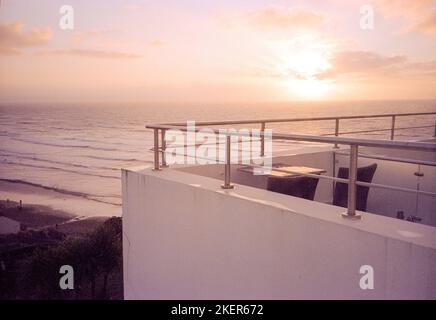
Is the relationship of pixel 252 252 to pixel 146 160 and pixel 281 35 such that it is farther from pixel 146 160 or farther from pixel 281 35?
pixel 146 160

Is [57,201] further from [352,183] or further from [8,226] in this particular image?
[352,183]

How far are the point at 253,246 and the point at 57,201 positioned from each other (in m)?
27.4

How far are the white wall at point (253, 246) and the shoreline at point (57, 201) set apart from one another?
22.0 metres

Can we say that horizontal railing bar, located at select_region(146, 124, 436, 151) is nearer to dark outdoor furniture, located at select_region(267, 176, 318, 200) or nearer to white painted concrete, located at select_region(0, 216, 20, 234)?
dark outdoor furniture, located at select_region(267, 176, 318, 200)


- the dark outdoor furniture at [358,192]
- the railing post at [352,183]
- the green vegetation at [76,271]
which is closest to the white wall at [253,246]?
the railing post at [352,183]

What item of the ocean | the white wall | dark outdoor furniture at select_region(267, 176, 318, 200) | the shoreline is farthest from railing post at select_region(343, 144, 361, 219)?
the shoreline

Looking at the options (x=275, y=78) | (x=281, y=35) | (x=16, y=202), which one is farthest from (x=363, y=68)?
(x=16, y=202)

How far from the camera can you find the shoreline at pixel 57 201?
2705cm

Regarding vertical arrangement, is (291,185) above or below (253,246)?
above

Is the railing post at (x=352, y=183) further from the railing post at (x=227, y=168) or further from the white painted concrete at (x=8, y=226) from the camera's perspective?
the white painted concrete at (x=8, y=226)

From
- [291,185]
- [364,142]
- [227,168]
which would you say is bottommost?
[291,185]

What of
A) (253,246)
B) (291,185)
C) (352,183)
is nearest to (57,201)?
(291,185)

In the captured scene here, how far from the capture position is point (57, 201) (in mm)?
28844
